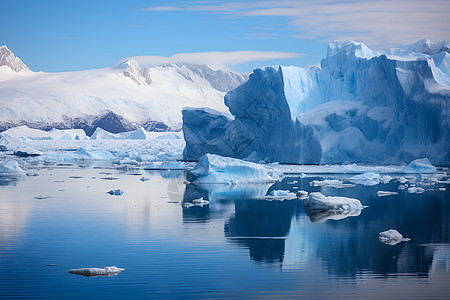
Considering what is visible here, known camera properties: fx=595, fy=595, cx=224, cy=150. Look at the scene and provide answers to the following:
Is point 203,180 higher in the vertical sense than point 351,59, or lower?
lower

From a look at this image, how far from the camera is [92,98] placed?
59.3 metres

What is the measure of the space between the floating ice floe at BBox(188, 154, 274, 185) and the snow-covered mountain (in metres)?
41.3

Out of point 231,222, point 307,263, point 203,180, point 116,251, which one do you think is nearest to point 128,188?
point 203,180

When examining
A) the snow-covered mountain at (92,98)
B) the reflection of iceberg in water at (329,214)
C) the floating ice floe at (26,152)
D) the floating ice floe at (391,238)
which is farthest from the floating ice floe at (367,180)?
the snow-covered mountain at (92,98)

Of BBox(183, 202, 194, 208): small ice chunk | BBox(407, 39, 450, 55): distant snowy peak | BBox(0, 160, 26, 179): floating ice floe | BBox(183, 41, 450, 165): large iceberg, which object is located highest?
BBox(407, 39, 450, 55): distant snowy peak

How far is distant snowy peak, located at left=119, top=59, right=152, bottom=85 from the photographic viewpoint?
235 feet

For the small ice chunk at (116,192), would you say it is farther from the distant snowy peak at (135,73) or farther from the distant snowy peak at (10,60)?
the distant snowy peak at (10,60)

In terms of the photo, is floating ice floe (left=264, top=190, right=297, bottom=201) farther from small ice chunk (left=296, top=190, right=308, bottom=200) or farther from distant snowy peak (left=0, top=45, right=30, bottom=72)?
distant snowy peak (left=0, top=45, right=30, bottom=72)

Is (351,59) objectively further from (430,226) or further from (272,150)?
(430,226)

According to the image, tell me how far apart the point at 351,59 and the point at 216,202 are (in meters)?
12.8

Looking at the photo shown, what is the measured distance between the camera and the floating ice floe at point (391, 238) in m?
7.59

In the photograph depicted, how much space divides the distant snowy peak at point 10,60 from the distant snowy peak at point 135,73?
12.5 meters

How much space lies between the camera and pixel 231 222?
30.0 feet

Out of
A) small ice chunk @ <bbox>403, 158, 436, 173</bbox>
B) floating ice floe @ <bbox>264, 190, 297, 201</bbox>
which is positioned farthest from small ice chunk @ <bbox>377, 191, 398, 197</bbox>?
small ice chunk @ <bbox>403, 158, 436, 173</bbox>
